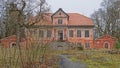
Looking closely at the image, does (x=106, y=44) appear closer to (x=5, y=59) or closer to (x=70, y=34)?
(x=70, y=34)

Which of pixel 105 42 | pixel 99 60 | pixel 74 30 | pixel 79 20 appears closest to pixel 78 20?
pixel 79 20

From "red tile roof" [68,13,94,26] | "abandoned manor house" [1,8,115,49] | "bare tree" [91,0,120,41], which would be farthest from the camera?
"bare tree" [91,0,120,41]

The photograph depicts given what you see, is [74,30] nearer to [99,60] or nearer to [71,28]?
[71,28]

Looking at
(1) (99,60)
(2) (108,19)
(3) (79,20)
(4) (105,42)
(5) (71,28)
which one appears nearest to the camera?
(1) (99,60)

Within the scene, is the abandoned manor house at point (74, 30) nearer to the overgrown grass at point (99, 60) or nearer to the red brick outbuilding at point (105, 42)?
the red brick outbuilding at point (105, 42)

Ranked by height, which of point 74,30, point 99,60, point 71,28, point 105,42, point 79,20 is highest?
point 79,20

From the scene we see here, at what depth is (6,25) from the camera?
192ft

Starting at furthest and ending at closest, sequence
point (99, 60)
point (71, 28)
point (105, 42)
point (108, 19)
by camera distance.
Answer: point (108, 19) → point (71, 28) → point (105, 42) → point (99, 60)

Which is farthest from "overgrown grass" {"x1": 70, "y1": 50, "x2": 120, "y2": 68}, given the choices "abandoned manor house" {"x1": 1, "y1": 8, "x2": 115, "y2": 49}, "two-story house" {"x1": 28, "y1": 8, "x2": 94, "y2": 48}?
"two-story house" {"x1": 28, "y1": 8, "x2": 94, "y2": 48}

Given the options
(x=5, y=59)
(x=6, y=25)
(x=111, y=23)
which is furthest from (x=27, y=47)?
(x=111, y=23)

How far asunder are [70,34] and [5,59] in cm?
5208

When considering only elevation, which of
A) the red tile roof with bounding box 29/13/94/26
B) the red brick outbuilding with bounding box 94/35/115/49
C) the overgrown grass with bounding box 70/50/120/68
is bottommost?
the red brick outbuilding with bounding box 94/35/115/49

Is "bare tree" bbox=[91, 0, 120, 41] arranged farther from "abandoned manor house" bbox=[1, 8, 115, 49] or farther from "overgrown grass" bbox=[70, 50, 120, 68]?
"overgrown grass" bbox=[70, 50, 120, 68]

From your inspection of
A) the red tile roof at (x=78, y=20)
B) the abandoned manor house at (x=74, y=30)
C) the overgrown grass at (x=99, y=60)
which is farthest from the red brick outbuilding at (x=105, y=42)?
the overgrown grass at (x=99, y=60)
